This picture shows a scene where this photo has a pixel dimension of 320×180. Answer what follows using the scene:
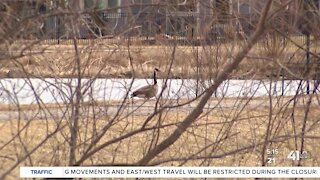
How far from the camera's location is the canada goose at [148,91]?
12.7 feet

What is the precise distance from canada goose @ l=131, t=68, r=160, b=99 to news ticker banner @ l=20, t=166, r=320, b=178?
2.07 feet

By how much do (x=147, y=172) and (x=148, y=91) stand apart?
0.73 metres

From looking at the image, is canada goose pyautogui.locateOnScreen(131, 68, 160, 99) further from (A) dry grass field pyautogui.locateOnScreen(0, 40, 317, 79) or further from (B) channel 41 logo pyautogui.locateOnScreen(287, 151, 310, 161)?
(B) channel 41 logo pyautogui.locateOnScreen(287, 151, 310, 161)

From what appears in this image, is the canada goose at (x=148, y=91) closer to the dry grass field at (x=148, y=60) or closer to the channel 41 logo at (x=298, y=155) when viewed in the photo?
the dry grass field at (x=148, y=60)

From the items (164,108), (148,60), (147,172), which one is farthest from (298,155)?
(148,60)

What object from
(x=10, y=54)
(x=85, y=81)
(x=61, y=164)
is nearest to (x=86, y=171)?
(x=61, y=164)

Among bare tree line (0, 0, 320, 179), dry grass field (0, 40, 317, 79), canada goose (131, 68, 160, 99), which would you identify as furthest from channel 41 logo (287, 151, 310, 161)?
canada goose (131, 68, 160, 99)

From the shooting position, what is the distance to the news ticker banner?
354 centimetres

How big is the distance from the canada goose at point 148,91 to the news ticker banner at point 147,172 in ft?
2.07

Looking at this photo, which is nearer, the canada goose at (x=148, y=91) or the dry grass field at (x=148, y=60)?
the dry grass field at (x=148, y=60)

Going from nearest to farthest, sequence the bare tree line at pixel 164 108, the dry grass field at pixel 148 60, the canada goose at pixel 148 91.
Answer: the dry grass field at pixel 148 60, the bare tree line at pixel 164 108, the canada goose at pixel 148 91

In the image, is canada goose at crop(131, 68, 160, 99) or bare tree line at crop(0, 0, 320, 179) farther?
canada goose at crop(131, 68, 160, 99)

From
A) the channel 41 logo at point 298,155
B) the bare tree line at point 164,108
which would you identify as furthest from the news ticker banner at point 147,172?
the channel 41 logo at point 298,155

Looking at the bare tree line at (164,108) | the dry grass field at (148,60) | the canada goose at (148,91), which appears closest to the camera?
the dry grass field at (148,60)
